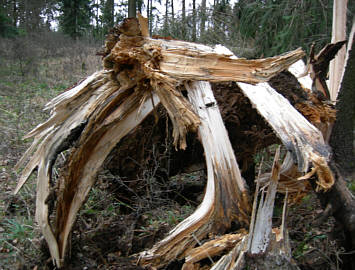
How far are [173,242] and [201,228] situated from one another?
0.79ft

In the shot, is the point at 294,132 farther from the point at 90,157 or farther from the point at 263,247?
the point at 90,157

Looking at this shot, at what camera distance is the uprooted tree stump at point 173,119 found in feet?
8.06

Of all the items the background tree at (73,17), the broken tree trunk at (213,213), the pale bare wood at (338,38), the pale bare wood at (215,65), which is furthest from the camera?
the background tree at (73,17)

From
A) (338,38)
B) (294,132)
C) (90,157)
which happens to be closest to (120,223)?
(90,157)

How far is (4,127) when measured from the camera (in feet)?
20.5

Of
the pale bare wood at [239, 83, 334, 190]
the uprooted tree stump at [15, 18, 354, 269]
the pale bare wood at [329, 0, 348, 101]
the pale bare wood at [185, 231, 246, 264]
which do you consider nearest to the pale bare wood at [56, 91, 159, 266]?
the uprooted tree stump at [15, 18, 354, 269]

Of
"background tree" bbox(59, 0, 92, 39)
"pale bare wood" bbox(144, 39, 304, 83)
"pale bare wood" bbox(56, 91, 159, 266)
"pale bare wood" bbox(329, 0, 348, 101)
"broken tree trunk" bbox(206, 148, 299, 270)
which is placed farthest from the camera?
"background tree" bbox(59, 0, 92, 39)

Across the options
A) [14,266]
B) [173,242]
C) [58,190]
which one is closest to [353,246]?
[173,242]

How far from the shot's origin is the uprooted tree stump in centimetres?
246

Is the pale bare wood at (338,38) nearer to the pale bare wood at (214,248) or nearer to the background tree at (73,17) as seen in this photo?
the pale bare wood at (214,248)

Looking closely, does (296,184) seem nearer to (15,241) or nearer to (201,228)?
(201,228)

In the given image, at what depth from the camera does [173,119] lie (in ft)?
9.05

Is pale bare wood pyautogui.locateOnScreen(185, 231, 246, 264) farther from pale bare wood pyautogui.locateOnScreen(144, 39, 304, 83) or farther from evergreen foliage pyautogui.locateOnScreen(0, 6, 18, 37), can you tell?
evergreen foliage pyautogui.locateOnScreen(0, 6, 18, 37)

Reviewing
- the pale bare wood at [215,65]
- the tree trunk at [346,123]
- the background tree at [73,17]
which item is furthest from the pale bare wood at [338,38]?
the background tree at [73,17]
